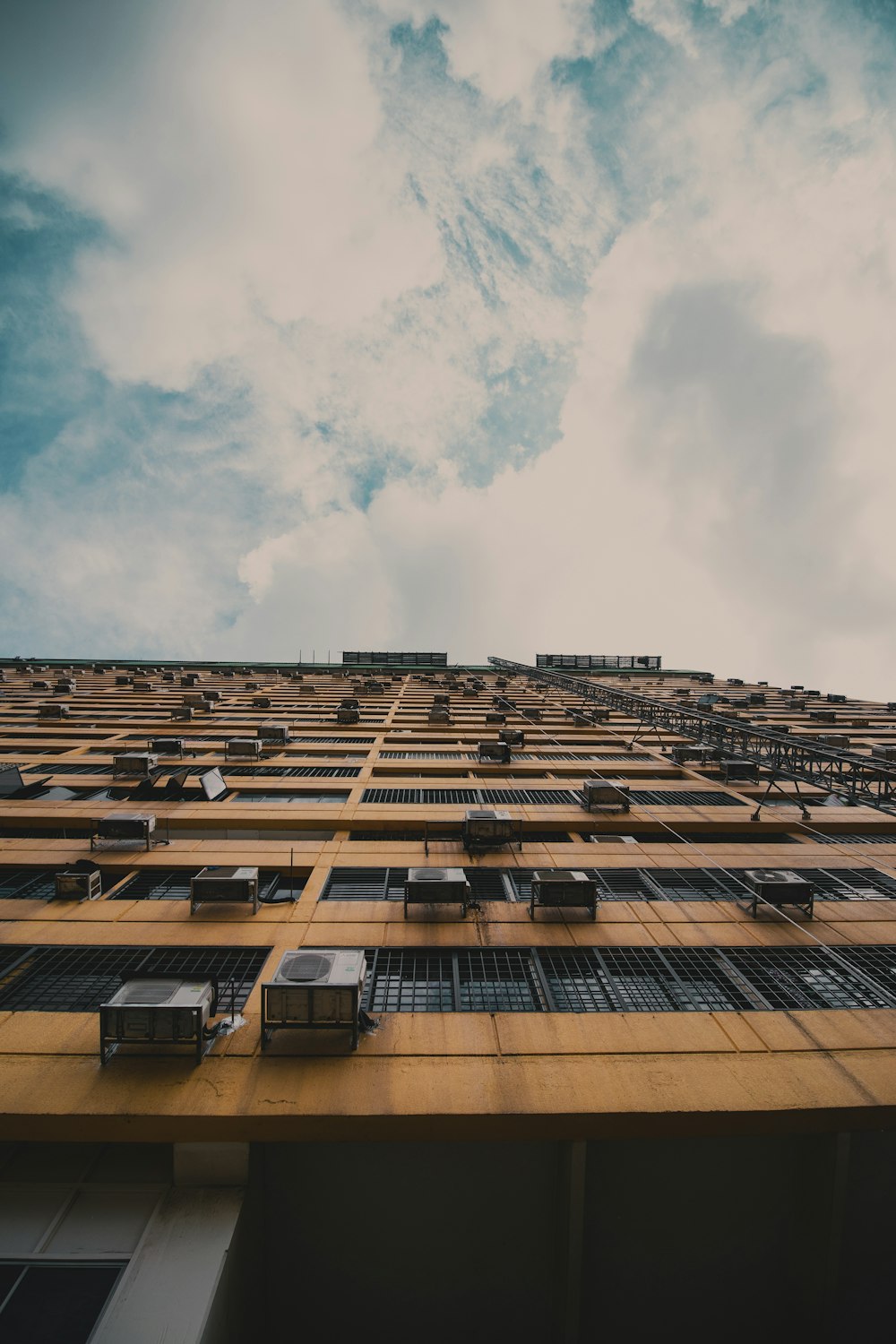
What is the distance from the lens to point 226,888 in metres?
12.6

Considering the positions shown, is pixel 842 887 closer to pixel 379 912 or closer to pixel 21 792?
pixel 379 912

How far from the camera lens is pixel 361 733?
101 feet

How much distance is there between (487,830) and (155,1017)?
9.45 m

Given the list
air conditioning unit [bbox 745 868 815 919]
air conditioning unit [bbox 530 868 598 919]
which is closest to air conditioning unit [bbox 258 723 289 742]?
air conditioning unit [bbox 530 868 598 919]

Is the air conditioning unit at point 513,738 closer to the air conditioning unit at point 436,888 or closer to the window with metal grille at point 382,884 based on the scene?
the window with metal grille at point 382,884

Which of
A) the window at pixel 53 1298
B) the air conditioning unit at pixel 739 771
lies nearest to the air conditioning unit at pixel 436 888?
the window at pixel 53 1298

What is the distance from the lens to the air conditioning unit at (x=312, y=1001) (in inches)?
336

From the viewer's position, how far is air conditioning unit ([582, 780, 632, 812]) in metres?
18.5

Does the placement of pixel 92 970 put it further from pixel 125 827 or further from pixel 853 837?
pixel 853 837

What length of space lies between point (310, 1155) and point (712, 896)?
11298 millimetres

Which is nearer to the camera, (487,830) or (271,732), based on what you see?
(487,830)

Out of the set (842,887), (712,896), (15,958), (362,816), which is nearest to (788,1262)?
(712,896)

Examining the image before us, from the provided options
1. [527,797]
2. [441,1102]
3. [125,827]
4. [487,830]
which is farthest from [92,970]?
[527,797]

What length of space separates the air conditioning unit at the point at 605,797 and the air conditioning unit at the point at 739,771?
258 inches
